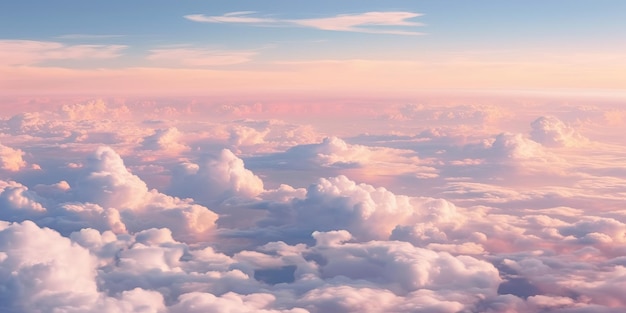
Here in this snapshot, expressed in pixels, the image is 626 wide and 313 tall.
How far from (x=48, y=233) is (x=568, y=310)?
563 feet

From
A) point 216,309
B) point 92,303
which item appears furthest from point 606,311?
point 92,303

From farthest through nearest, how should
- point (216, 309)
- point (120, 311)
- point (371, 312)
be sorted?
point (371, 312)
point (216, 309)
point (120, 311)

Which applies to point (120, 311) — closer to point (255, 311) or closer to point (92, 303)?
point (92, 303)

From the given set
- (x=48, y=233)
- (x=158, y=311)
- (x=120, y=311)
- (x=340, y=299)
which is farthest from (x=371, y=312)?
(x=48, y=233)

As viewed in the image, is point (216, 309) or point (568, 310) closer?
point (216, 309)

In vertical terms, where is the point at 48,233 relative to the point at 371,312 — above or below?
above

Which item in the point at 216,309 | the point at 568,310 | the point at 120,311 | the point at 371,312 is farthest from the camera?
the point at 568,310

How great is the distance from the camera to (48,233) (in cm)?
19962

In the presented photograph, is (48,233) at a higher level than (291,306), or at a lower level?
higher

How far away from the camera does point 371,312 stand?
18262 centimetres

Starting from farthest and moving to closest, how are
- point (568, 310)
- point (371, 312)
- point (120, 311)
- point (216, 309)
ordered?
1. point (568, 310)
2. point (371, 312)
3. point (216, 309)
4. point (120, 311)

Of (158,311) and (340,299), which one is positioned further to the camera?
(340,299)

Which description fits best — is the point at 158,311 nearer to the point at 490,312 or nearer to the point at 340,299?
the point at 340,299

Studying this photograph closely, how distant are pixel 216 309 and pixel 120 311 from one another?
98.4ft
